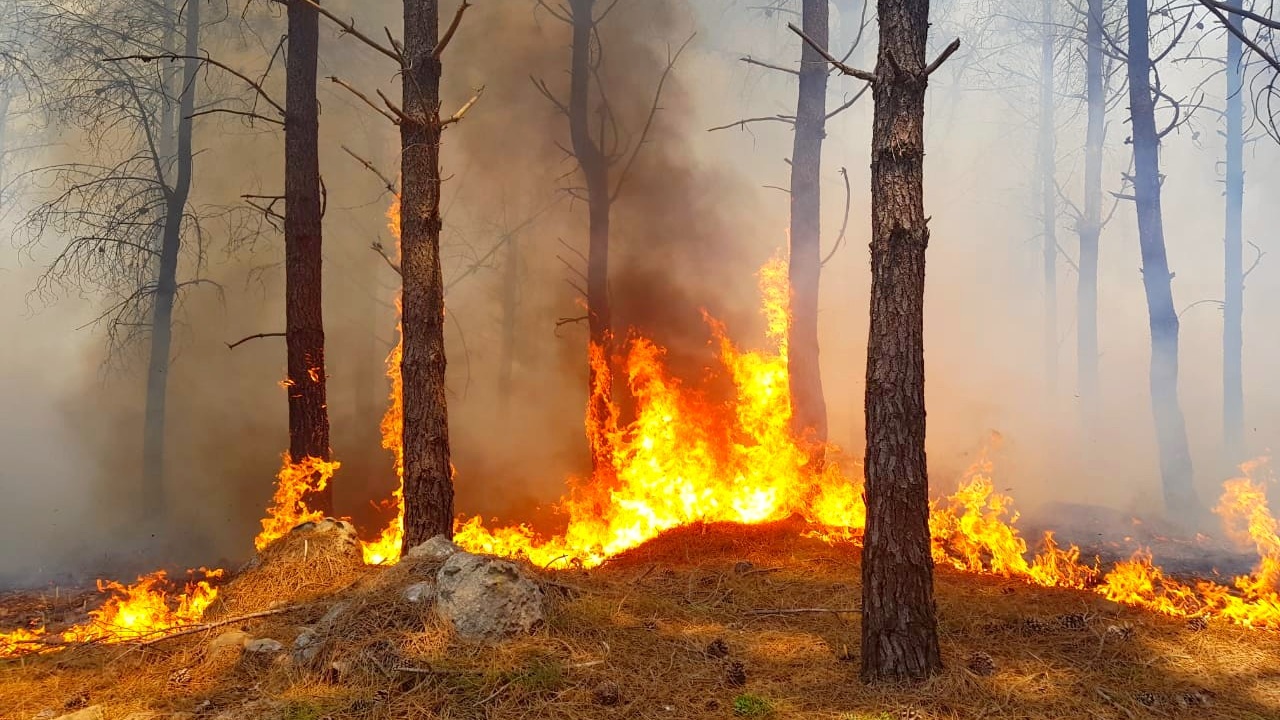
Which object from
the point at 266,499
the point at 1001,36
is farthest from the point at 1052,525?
the point at 1001,36

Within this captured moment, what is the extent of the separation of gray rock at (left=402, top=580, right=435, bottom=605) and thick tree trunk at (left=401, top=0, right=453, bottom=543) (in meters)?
1.94

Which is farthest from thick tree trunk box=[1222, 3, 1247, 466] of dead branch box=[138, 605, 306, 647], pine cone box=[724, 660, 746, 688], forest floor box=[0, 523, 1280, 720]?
dead branch box=[138, 605, 306, 647]

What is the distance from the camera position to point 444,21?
15719mm

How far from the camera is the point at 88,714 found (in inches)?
160

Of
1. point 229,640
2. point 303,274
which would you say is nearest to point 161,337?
point 303,274

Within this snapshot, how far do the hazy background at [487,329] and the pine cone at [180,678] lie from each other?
750cm

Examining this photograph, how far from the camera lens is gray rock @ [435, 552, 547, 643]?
4.90 meters

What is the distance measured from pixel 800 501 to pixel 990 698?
225 inches

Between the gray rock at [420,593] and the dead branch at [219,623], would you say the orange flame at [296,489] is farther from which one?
the gray rock at [420,593]

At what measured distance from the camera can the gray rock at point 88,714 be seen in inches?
157

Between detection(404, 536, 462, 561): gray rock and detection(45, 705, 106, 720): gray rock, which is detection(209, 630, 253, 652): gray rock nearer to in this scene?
detection(45, 705, 106, 720): gray rock

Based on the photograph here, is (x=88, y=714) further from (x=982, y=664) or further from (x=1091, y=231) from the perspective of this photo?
(x=1091, y=231)

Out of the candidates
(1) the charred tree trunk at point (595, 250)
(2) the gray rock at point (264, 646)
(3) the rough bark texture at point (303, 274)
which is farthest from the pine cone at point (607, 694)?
(1) the charred tree trunk at point (595, 250)

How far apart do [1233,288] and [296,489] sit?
18521 mm
